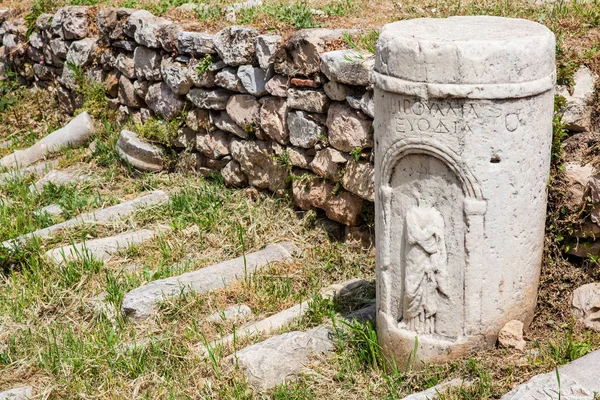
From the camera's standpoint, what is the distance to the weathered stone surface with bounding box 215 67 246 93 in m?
5.56

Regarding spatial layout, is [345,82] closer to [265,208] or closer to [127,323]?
[265,208]

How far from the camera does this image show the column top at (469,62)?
3.13 metres

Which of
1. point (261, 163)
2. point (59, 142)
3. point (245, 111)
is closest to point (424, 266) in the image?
point (261, 163)

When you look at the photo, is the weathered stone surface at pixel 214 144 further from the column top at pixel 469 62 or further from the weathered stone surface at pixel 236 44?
the column top at pixel 469 62

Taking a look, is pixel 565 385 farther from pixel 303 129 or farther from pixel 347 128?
pixel 303 129

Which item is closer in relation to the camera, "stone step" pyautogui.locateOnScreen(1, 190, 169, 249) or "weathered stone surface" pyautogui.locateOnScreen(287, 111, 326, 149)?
"weathered stone surface" pyautogui.locateOnScreen(287, 111, 326, 149)

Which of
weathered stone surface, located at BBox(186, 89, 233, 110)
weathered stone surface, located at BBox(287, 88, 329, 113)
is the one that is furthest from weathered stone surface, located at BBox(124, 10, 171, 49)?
weathered stone surface, located at BBox(287, 88, 329, 113)

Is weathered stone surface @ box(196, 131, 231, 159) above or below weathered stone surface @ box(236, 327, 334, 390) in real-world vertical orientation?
above

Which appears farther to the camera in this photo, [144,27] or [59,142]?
[59,142]

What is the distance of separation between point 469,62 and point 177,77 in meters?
3.37

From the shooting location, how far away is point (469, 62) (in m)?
3.13

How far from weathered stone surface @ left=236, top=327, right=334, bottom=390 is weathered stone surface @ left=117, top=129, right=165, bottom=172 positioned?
2793 mm

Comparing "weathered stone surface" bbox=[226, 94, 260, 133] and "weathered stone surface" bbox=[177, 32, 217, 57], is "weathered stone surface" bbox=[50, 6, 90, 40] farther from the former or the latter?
"weathered stone surface" bbox=[226, 94, 260, 133]

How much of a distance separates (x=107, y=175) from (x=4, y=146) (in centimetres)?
176
